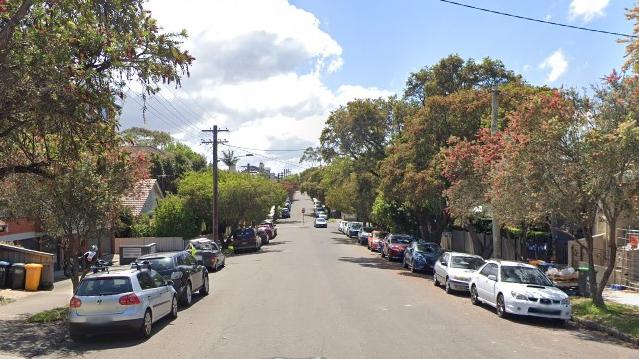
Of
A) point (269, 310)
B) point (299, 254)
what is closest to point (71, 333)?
point (269, 310)

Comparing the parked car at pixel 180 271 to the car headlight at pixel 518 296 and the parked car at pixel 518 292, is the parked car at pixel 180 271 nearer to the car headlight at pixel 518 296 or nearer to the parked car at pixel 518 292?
the parked car at pixel 518 292

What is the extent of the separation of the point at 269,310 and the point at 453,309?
191 inches

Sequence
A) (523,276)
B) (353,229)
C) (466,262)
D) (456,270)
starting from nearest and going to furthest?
(523,276) → (456,270) → (466,262) → (353,229)

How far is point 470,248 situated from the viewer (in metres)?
37.0

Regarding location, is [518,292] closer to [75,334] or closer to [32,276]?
[75,334]

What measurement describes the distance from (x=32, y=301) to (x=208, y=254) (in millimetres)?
10788

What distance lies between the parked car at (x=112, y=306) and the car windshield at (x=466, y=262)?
1132 cm

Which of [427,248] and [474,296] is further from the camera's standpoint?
[427,248]

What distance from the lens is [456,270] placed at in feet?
64.5

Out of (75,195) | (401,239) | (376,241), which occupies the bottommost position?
(376,241)

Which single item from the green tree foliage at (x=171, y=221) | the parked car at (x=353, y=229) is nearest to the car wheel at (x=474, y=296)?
the green tree foliage at (x=171, y=221)

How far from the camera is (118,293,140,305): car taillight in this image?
11.6m

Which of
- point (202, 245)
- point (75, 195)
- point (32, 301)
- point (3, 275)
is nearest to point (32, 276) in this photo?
point (3, 275)

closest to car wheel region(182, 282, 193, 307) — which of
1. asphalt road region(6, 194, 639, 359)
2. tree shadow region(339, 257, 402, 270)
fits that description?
asphalt road region(6, 194, 639, 359)
